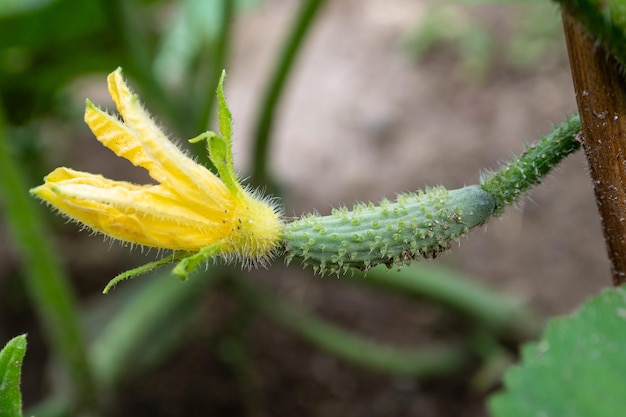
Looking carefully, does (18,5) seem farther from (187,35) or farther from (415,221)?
(415,221)

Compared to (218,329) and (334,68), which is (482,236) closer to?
(218,329)

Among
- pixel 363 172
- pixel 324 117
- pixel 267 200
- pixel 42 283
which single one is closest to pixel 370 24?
pixel 324 117

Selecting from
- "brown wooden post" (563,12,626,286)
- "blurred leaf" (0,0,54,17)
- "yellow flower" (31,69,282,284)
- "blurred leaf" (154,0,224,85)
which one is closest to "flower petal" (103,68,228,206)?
"yellow flower" (31,69,282,284)

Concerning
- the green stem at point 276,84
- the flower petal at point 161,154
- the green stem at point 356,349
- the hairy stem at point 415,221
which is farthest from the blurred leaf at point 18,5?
the hairy stem at point 415,221

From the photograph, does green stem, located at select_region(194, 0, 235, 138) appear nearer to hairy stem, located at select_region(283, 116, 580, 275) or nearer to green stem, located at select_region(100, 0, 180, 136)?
green stem, located at select_region(100, 0, 180, 136)

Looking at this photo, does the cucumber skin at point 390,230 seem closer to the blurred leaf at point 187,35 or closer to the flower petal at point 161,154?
the flower petal at point 161,154

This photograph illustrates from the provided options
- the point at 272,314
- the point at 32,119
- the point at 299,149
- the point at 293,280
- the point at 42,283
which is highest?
the point at 299,149
